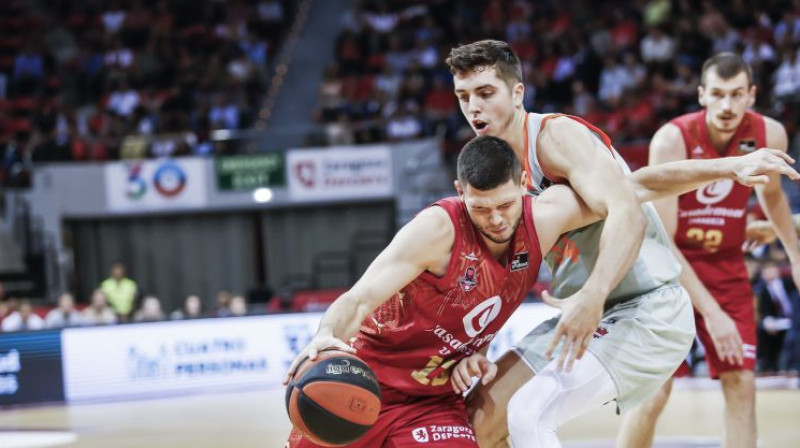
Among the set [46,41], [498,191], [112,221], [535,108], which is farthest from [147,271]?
[498,191]

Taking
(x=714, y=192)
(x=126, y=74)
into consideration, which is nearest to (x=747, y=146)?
(x=714, y=192)

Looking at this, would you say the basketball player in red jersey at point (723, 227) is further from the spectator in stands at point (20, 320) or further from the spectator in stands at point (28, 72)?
the spectator in stands at point (28, 72)

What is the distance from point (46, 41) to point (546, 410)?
17.8 m

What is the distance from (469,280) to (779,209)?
210cm

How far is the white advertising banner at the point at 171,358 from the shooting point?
12.0 meters

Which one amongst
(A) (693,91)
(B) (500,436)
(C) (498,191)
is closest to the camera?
(C) (498,191)

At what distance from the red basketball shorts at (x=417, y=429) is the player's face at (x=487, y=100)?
105 cm

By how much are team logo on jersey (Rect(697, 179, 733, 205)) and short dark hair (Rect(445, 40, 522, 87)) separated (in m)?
1.46

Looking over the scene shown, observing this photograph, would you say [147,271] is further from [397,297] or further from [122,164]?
[397,297]

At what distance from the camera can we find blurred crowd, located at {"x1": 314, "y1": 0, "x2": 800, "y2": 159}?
1396 cm

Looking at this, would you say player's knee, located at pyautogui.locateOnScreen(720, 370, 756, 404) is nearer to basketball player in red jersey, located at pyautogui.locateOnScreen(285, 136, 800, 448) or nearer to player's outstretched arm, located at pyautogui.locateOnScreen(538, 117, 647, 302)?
basketball player in red jersey, located at pyautogui.locateOnScreen(285, 136, 800, 448)

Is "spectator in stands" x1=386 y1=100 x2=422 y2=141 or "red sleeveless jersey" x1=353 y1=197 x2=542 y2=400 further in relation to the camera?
"spectator in stands" x1=386 y1=100 x2=422 y2=141

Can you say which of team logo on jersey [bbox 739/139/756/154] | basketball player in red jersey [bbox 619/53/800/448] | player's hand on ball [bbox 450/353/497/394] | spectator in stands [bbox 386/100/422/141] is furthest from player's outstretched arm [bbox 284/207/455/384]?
spectator in stands [bbox 386/100/422/141]

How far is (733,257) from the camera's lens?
5.27m
